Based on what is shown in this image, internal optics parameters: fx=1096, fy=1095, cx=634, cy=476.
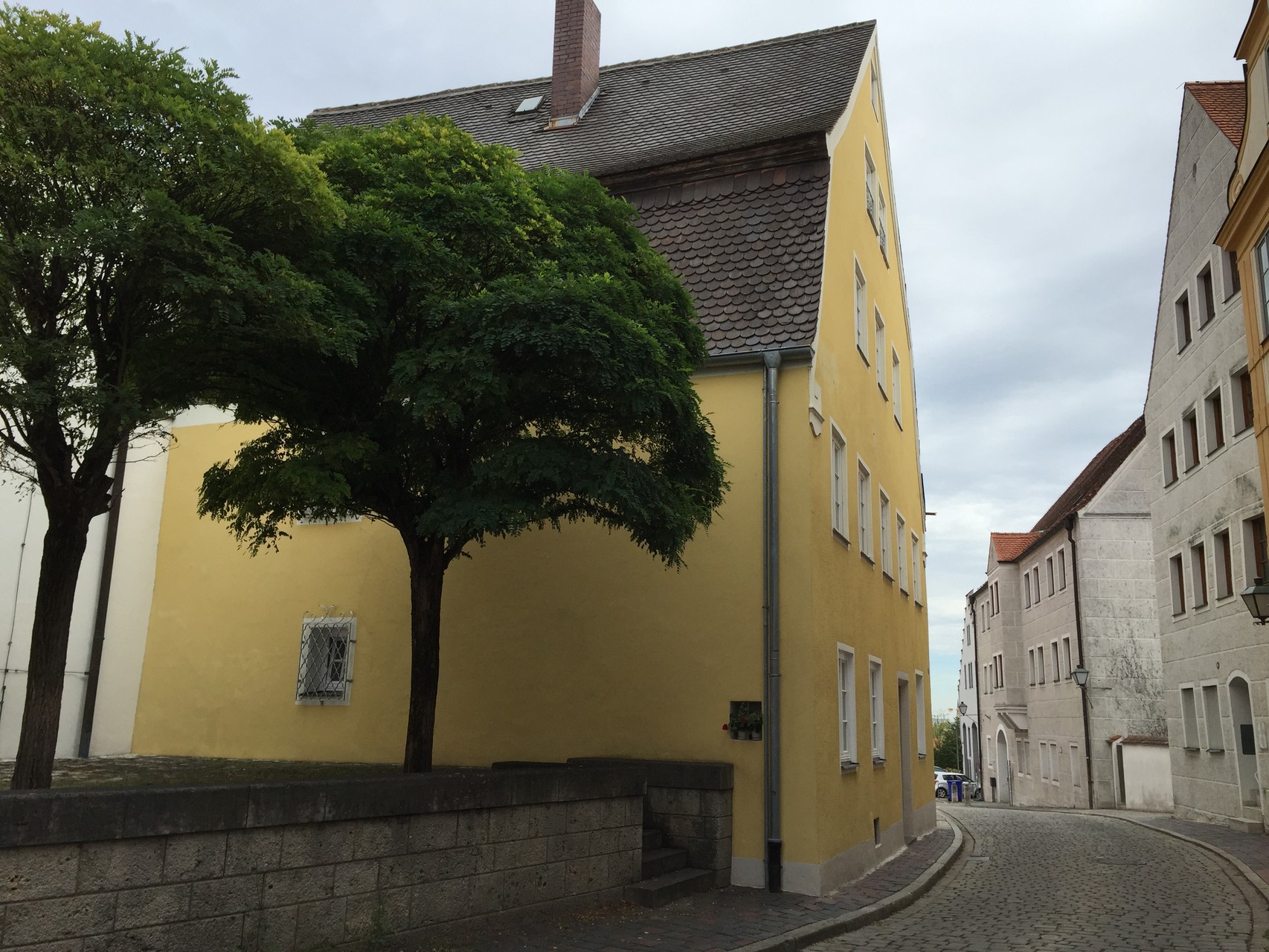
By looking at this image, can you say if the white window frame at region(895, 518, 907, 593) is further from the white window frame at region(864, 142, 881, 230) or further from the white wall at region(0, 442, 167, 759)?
the white wall at region(0, 442, 167, 759)

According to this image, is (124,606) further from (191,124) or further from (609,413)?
(191,124)

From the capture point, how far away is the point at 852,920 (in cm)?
1013

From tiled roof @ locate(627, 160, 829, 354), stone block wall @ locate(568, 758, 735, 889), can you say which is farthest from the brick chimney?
stone block wall @ locate(568, 758, 735, 889)

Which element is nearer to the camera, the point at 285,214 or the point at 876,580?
the point at 285,214

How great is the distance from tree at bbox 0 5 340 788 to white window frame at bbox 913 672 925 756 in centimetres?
1560

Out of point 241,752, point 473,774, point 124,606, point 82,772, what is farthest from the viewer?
point 124,606

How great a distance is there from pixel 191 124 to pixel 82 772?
685 cm

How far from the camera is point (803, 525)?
12.2 meters

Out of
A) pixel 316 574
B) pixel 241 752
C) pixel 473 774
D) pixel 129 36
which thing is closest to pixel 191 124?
pixel 129 36

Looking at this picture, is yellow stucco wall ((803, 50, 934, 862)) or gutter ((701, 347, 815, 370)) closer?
yellow stucco wall ((803, 50, 934, 862))

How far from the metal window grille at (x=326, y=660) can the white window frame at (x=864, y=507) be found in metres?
7.13

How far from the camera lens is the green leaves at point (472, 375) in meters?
8.54

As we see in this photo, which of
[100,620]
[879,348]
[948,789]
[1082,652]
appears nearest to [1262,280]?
[879,348]

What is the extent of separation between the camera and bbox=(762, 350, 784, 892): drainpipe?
11.4 m
